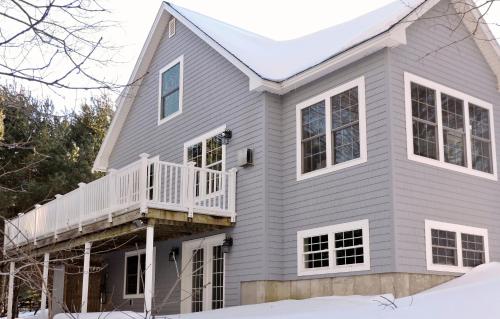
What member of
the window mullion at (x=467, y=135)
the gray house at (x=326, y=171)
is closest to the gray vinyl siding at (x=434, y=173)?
the gray house at (x=326, y=171)

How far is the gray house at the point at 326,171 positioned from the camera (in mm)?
10906

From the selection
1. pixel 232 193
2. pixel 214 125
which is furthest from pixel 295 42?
pixel 232 193

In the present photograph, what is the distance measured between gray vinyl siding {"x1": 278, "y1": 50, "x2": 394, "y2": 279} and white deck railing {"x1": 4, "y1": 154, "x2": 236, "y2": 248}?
4.92ft

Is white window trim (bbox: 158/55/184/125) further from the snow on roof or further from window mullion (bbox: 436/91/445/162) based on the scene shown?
window mullion (bbox: 436/91/445/162)

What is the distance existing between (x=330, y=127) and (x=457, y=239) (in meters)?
3.32

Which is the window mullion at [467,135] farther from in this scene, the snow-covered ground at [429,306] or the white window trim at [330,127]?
the snow-covered ground at [429,306]

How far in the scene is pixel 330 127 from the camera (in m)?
12.0

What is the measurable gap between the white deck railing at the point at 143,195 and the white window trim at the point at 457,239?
4412 mm

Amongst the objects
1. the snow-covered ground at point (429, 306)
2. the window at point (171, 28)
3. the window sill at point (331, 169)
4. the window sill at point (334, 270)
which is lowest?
the snow-covered ground at point (429, 306)

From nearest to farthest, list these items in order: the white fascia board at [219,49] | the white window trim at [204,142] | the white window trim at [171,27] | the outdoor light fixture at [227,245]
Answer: the white fascia board at [219,49] < the outdoor light fixture at [227,245] < the white window trim at [204,142] < the white window trim at [171,27]

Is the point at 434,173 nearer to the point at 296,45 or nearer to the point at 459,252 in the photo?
the point at 459,252

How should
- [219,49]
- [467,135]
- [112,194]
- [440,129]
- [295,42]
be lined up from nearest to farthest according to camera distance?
[440,129] → [467,135] → [112,194] → [219,49] → [295,42]

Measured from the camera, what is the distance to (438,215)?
1130cm

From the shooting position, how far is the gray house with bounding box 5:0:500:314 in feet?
35.8
